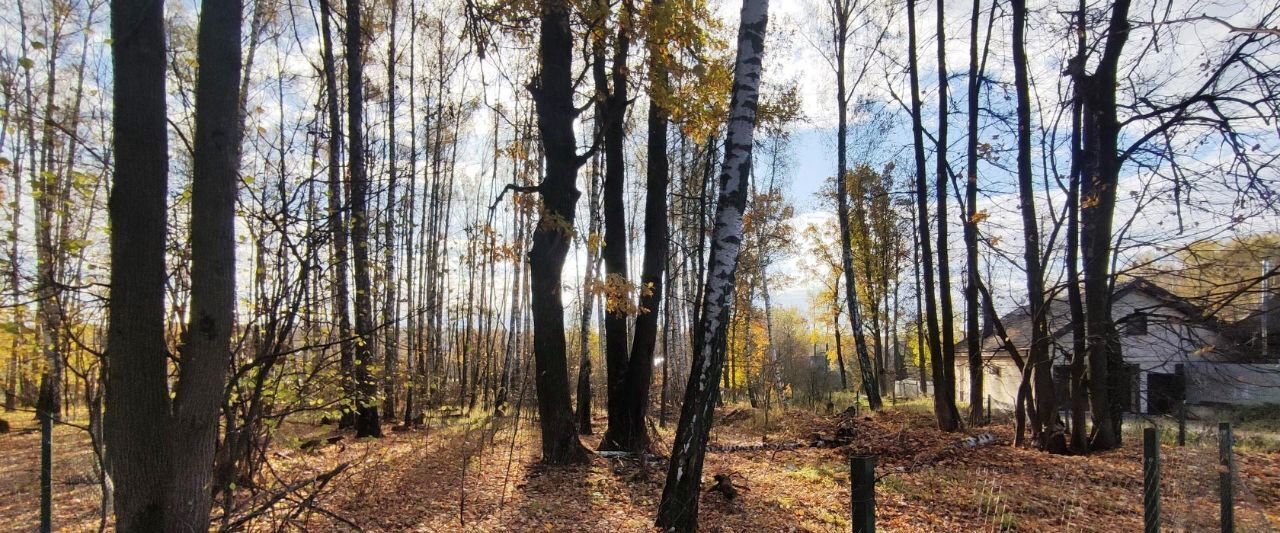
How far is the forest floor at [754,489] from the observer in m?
5.68

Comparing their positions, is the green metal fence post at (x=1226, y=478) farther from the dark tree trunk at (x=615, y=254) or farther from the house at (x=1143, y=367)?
the dark tree trunk at (x=615, y=254)

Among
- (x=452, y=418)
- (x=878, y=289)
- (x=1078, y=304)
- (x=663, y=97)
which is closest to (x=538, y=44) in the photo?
(x=663, y=97)

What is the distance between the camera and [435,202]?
62.4 ft

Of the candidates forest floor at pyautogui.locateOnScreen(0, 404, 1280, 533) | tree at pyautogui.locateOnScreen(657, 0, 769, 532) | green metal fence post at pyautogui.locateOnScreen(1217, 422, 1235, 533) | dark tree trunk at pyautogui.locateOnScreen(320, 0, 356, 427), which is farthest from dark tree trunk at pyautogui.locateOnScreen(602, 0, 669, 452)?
green metal fence post at pyautogui.locateOnScreen(1217, 422, 1235, 533)

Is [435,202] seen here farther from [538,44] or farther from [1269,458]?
[1269,458]

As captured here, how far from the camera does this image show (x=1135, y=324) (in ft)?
24.1

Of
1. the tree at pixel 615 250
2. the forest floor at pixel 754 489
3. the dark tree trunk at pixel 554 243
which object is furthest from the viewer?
the tree at pixel 615 250

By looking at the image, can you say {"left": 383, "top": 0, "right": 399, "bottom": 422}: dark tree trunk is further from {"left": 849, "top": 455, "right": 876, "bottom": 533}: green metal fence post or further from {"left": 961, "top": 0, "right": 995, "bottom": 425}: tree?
{"left": 961, "top": 0, "right": 995, "bottom": 425}: tree

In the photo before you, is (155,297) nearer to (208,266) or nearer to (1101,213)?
(208,266)

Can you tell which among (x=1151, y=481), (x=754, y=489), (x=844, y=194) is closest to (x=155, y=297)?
(x=1151, y=481)

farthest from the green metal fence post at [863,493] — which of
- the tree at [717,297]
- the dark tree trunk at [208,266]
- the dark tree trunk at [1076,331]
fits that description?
the dark tree trunk at [1076,331]

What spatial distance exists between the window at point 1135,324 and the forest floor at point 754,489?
1.54m

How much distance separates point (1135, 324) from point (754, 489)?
16.3 ft

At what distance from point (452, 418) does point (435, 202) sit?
287 inches
